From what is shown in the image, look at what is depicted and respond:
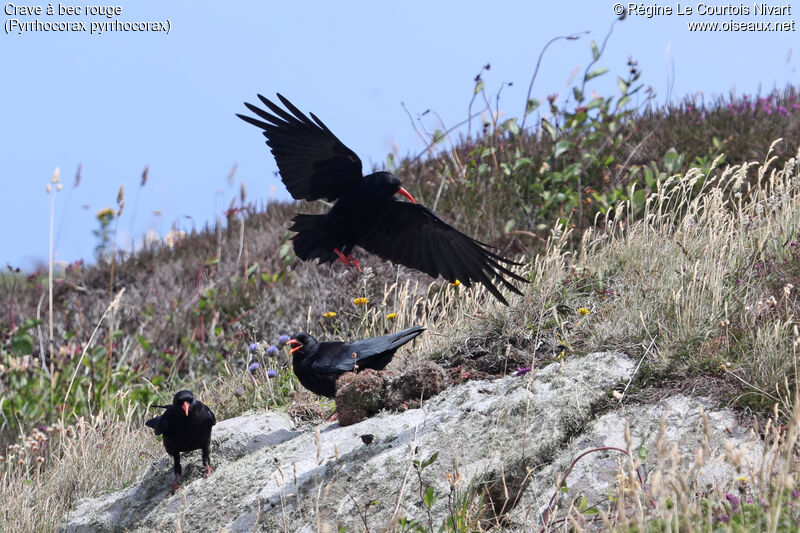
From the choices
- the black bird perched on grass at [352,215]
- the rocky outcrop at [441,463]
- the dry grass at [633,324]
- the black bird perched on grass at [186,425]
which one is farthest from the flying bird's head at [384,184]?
the black bird perched on grass at [186,425]

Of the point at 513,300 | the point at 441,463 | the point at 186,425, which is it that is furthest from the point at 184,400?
the point at 513,300

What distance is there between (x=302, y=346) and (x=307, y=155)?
1.31 m

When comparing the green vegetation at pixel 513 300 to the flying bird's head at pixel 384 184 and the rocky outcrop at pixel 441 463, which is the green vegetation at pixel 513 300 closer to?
the rocky outcrop at pixel 441 463

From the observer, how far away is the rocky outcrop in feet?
12.3

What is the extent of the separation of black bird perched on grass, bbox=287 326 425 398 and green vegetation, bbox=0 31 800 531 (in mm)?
447

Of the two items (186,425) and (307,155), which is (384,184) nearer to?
(307,155)

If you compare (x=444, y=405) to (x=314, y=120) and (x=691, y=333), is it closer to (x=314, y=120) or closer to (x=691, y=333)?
(x=691, y=333)

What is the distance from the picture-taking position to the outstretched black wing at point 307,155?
211 inches

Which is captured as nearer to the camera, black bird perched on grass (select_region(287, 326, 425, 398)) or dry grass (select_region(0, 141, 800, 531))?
dry grass (select_region(0, 141, 800, 531))

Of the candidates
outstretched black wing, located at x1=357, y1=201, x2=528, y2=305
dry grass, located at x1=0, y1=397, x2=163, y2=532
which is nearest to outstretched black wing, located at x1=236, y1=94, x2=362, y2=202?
outstretched black wing, located at x1=357, y1=201, x2=528, y2=305

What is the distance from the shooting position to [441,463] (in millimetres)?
4000

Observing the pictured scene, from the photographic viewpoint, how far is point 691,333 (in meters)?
4.54

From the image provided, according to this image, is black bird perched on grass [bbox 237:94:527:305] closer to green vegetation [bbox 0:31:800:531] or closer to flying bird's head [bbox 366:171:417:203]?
flying bird's head [bbox 366:171:417:203]

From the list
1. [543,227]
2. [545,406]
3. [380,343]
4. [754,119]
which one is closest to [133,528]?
[380,343]
